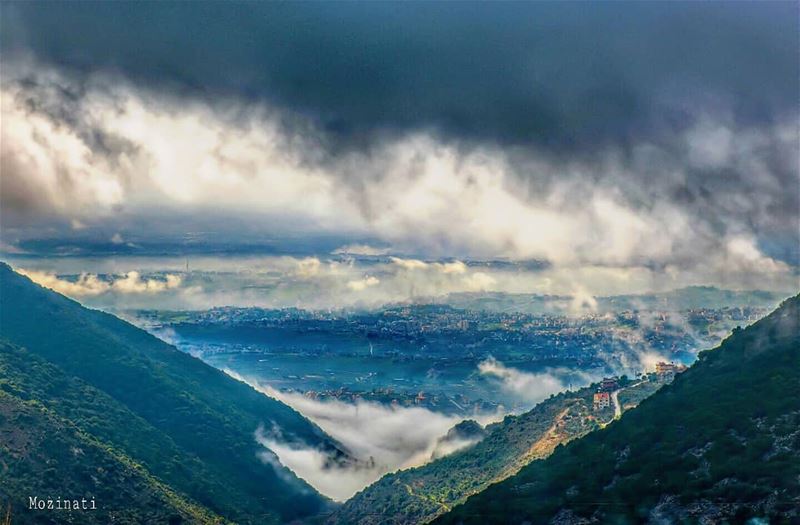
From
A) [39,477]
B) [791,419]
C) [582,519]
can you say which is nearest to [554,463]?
[582,519]

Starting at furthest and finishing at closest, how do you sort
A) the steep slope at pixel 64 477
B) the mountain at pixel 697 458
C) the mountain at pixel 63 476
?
the mountain at pixel 63 476 < the steep slope at pixel 64 477 < the mountain at pixel 697 458

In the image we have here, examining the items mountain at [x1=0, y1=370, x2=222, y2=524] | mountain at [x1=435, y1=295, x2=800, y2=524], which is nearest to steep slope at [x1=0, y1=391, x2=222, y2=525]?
mountain at [x1=0, y1=370, x2=222, y2=524]

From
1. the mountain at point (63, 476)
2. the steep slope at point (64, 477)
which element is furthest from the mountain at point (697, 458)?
the mountain at point (63, 476)

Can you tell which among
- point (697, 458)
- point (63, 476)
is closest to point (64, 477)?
point (63, 476)

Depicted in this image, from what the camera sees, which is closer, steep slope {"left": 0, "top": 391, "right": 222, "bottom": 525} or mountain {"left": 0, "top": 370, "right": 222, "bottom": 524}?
steep slope {"left": 0, "top": 391, "right": 222, "bottom": 525}

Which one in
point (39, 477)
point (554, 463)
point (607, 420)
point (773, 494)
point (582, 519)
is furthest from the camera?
point (607, 420)

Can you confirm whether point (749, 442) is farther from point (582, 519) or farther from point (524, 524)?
point (524, 524)

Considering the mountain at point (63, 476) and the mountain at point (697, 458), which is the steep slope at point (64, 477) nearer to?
the mountain at point (63, 476)

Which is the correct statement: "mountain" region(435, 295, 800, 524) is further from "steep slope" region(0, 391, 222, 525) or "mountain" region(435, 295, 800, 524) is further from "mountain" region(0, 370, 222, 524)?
"mountain" region(0, 370, 222, 524)
